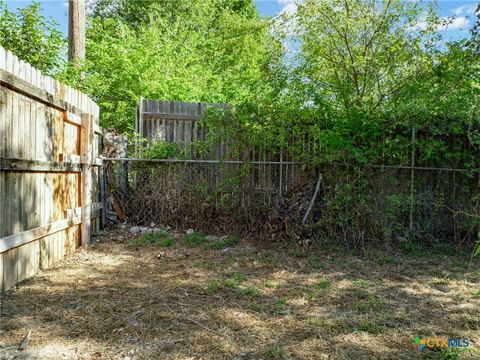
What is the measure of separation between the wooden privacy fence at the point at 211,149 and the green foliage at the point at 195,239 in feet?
3.21

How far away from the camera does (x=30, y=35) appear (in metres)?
6.75

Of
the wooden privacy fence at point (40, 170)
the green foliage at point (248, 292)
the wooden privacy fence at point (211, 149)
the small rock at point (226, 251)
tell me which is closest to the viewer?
the wooden privacy fence at point (40, 170)

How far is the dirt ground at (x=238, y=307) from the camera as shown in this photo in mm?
2369

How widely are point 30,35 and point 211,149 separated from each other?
4.19m

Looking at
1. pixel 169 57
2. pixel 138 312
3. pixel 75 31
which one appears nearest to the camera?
pixel 138 312

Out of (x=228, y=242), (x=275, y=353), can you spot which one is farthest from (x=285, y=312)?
(x=228, y=242)

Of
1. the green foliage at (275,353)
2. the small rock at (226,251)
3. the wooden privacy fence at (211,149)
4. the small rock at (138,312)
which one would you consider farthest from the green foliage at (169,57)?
the green foliage at (275,353)

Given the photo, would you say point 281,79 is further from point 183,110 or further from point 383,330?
point 383,330

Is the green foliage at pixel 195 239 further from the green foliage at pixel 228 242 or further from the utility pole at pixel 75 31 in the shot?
the utility pole at pixel 75 31

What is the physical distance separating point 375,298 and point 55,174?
376 cm

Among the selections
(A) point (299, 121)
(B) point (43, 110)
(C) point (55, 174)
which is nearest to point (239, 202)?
(A) point (299, 121)

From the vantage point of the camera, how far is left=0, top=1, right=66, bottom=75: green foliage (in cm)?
668

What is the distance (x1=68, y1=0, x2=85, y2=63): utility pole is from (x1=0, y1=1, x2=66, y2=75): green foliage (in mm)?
1267

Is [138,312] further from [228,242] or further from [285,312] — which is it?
[228,242]
